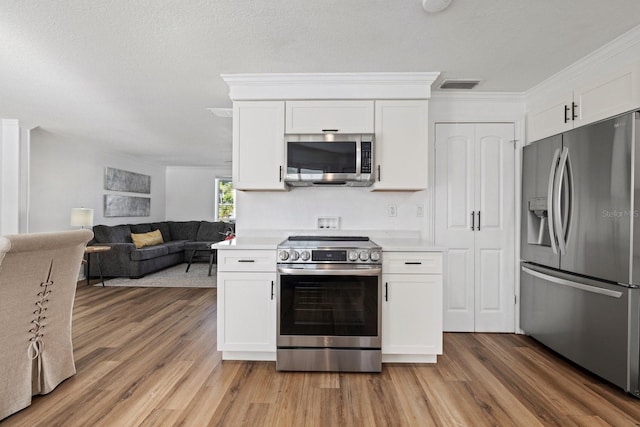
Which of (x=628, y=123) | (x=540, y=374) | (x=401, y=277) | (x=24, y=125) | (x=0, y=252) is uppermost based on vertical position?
(x=24, y=125)

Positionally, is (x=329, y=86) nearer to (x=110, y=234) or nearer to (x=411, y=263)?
(x=411, y=263)

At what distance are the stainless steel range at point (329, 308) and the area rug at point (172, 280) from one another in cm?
304

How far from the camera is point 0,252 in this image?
162 centimetres

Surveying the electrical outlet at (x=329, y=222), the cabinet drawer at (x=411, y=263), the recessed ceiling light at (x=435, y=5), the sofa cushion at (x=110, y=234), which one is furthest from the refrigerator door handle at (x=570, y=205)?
the sofa cushion at (x=110, y=234)

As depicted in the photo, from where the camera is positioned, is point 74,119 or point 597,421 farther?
point 74,119

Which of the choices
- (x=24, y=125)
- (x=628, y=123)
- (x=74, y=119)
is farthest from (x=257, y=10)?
(x=24, y=125)

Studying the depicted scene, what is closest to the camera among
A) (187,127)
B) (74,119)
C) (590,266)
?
(590,266)

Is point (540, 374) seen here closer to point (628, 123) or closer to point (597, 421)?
point (597, 421)

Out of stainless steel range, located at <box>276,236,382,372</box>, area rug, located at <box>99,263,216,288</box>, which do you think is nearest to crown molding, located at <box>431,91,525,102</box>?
stainless steel range, located at <box>276,236,382,372</box>

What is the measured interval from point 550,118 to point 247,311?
2945 mm

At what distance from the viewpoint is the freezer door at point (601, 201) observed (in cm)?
204

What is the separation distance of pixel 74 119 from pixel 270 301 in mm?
3751

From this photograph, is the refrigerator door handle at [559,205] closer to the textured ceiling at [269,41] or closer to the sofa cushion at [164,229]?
the textured ceiling at [269,41]

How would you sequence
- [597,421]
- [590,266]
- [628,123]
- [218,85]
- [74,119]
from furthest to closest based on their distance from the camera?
[74,119], [218,85], [590,266], [628,123], [597,421]
